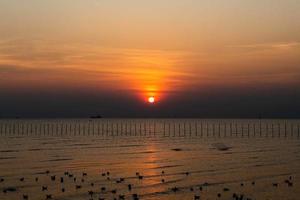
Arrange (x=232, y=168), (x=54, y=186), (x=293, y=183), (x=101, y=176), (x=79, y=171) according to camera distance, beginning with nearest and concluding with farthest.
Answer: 1. (x=54, y=186)
2. (x=293, y=183)
3. (x=101, y=176)
4. (x=79, y=171)
5. (x=232, y=168)

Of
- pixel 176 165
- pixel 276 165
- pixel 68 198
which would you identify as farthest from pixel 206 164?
pixel 68 198

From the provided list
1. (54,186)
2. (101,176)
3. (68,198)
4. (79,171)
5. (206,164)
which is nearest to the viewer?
(68,198)

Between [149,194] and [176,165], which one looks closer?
[149,194]

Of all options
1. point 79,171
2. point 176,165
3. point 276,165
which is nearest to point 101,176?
point 79,171

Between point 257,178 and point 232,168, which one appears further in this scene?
point 232,168

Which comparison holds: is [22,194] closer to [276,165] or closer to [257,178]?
[257,178]

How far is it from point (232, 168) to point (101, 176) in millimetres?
14370

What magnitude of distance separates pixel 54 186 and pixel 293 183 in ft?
59.1

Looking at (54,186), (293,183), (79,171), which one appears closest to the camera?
(54,186)

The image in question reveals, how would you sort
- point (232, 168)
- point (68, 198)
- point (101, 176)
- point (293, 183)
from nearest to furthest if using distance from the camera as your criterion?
point (68, 198)
point (293, 183)
point (101, 176)
point (232, 168)

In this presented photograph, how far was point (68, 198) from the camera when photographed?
28.7 meters

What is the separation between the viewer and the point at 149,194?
99.9 ft

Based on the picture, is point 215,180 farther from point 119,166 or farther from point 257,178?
point 119,166

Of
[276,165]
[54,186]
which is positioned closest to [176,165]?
[276,165]
